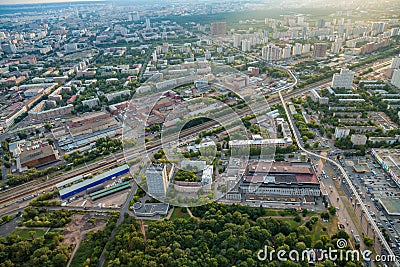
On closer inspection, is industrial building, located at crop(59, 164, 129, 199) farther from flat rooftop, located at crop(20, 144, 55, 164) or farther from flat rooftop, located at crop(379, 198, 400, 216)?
flat rooftop, located at crop(379, 198, 400, 216)

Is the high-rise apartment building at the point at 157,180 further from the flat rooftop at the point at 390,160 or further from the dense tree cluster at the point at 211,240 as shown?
the flat rooftop at the point at 390,160

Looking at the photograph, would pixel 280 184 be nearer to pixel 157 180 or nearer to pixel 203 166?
pixel 203 166

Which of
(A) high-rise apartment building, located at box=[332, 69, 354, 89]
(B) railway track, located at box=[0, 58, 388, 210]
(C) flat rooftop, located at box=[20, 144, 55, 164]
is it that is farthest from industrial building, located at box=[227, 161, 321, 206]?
(A) high-rise apartment building, located at box=[332, 69, 354, 89]

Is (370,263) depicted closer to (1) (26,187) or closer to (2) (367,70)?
(1) (26,187)

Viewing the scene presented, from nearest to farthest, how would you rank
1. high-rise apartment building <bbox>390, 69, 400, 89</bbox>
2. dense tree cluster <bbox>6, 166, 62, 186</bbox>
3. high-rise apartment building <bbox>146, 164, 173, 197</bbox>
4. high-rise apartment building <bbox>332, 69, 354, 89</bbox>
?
high-rise apartment building <bbox>146, 164, 173, 197</bbox>
dense tree cluster <bbox>6, 166, 62, 186</bbox>
high-rise apartment building <bbox>332, 69, 354, 89</bbox>
high-rise apartment building <bbox>390, 69, 400, 89</bbox>
